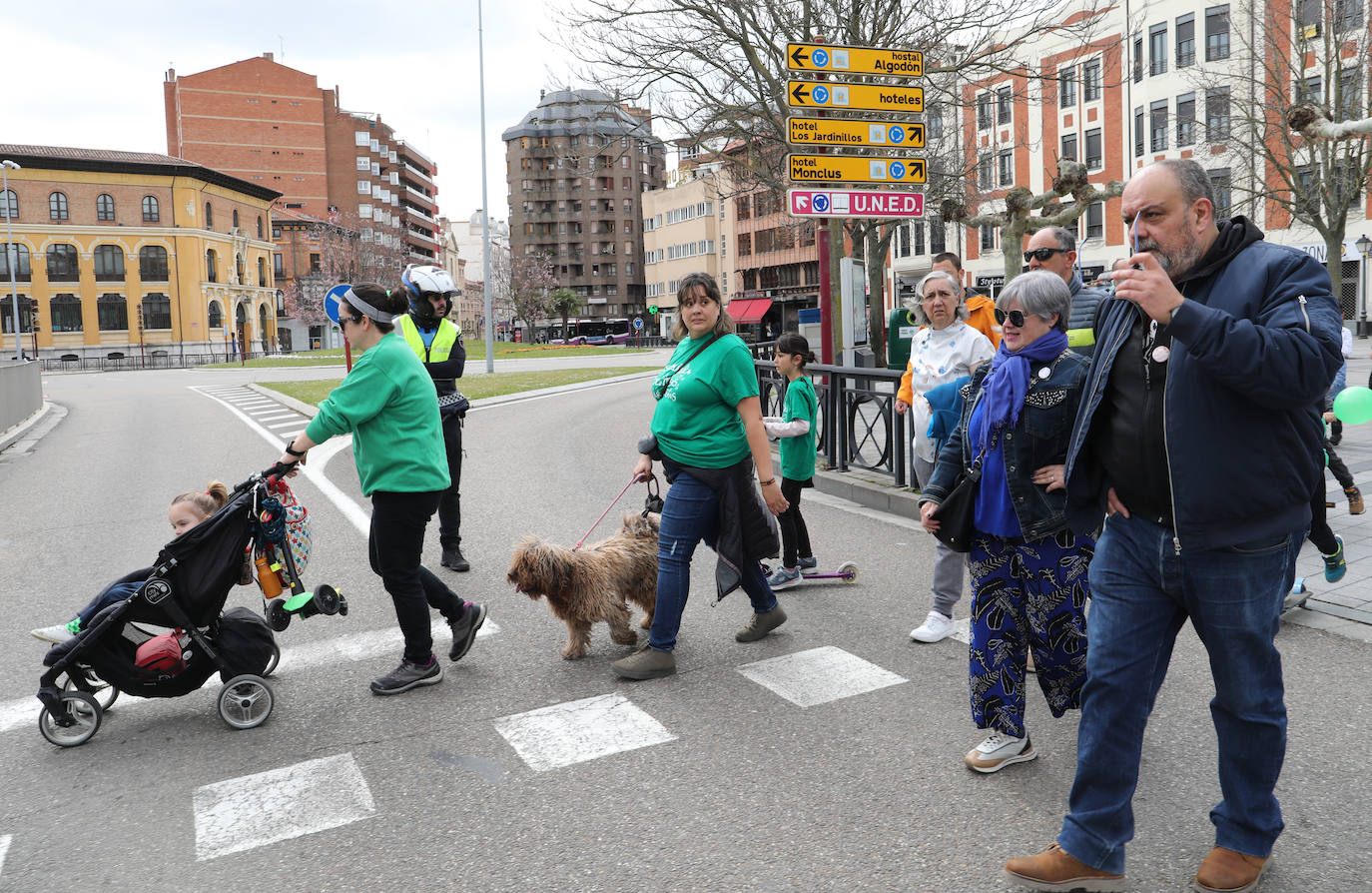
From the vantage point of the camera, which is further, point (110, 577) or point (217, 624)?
point (110, 577)

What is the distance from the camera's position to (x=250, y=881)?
10.2 feet

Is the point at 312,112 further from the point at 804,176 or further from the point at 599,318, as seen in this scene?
the point at 804,176

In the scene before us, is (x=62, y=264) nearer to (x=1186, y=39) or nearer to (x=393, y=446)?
(x=1186, y=39)

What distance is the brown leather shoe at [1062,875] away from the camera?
2.84m

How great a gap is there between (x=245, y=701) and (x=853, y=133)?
8.48 m

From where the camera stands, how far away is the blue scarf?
11.9 ft

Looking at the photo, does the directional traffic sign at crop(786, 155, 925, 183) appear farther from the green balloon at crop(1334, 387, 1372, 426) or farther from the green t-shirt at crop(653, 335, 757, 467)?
the green t-shirt at crop(653, 335, 757, 467)

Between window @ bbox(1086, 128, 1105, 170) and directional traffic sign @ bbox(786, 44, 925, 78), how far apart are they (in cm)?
4015

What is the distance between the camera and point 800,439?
6570 mm

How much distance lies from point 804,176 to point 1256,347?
846cm

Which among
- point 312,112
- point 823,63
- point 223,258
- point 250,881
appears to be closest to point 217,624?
point 250,881

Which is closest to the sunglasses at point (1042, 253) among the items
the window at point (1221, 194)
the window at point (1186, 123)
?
the window at point (1221, 194)

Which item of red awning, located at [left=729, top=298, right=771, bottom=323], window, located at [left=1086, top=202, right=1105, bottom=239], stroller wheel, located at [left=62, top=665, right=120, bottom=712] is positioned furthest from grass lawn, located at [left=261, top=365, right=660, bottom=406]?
red awning, located at [left=729, top=298, right=771, bottom=323]

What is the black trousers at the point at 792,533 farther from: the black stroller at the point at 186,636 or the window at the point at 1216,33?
the window at the point at 1216,33
